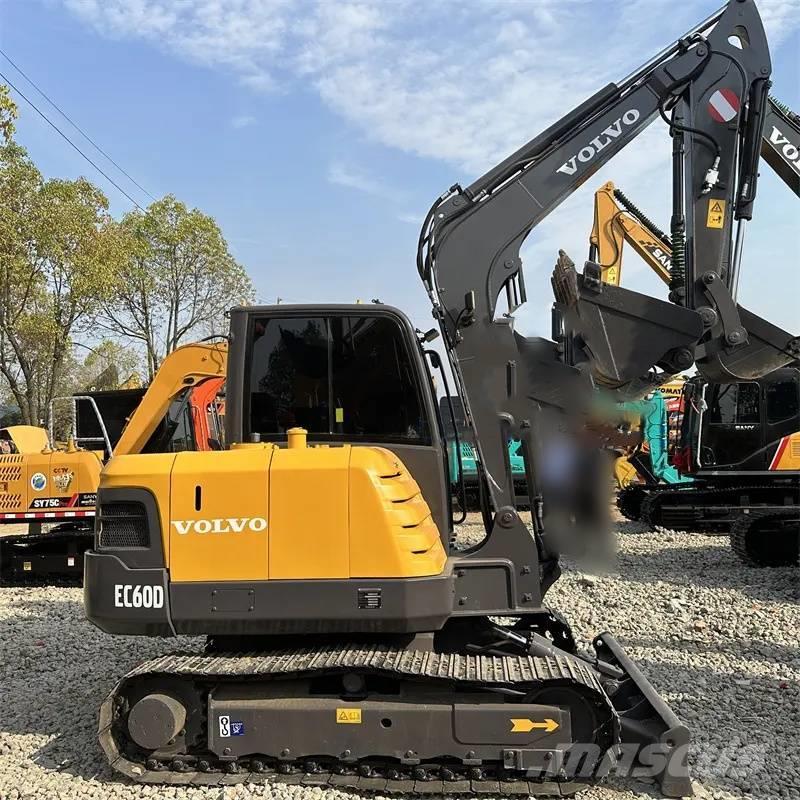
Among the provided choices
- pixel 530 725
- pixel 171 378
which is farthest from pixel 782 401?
pixel 171 378

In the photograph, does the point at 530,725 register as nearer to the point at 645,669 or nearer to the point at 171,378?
the point at 645,669

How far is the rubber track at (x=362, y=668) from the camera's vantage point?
3.69 meters

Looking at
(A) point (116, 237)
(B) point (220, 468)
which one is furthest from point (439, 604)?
(A) point (116, 237)

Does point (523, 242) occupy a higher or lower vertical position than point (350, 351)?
higher

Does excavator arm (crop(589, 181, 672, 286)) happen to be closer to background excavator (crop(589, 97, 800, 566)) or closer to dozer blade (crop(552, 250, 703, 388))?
background excavator (crop(589, 97, 800, 566))

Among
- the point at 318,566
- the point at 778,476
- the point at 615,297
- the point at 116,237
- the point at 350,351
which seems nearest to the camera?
the point at 318,566

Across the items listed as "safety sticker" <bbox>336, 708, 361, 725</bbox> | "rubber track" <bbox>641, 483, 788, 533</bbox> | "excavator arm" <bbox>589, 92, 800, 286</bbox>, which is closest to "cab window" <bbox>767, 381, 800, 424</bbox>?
"rubber track" <bbox>641, 483, 788, 533</bbox>

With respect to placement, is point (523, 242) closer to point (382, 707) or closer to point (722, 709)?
point (382, 707)

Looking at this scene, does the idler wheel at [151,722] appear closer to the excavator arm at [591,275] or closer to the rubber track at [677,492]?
the excavator arm at [591,275]

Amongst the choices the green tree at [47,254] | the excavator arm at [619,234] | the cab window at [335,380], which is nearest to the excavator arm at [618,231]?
the excavator arm at [619,234]

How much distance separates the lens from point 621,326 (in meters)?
4.47

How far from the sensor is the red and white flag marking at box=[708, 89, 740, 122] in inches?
181

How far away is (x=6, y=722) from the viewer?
4.85 m

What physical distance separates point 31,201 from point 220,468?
792 inches
